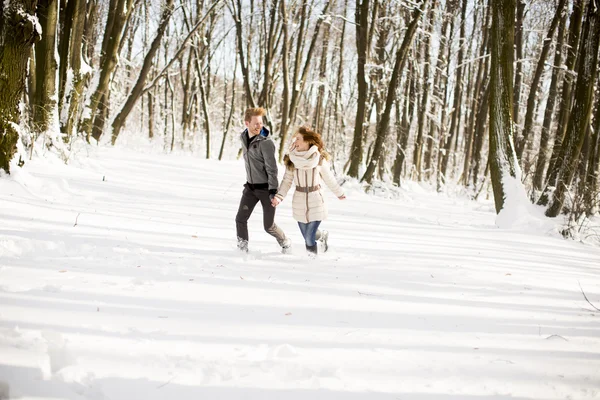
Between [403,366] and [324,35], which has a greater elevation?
[324,35]

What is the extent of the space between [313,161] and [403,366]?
2.64 metres

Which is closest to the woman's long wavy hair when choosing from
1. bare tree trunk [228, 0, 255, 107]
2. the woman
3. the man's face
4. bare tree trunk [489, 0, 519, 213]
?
the woman

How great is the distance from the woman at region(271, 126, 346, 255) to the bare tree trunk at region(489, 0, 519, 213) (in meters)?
4.90

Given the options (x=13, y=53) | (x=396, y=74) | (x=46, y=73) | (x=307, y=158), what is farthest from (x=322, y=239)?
(x=396, y=74)

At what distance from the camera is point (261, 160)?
4523mm

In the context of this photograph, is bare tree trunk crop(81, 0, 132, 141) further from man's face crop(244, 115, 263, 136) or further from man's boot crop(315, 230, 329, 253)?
man's boot crop(315, 230, 329, 253)

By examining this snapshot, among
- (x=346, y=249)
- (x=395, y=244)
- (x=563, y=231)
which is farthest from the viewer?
(x=563, y=231)

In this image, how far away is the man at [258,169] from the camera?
445 cm

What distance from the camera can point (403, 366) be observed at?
2.37m

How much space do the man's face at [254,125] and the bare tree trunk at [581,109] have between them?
6.51 meters

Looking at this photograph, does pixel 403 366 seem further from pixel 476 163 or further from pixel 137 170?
pixel 476 163

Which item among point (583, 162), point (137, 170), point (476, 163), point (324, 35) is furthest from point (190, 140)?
point (583, 162)

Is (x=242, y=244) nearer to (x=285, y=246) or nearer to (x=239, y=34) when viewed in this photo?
(x=285, y=246)

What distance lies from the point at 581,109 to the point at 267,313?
8149 mm
